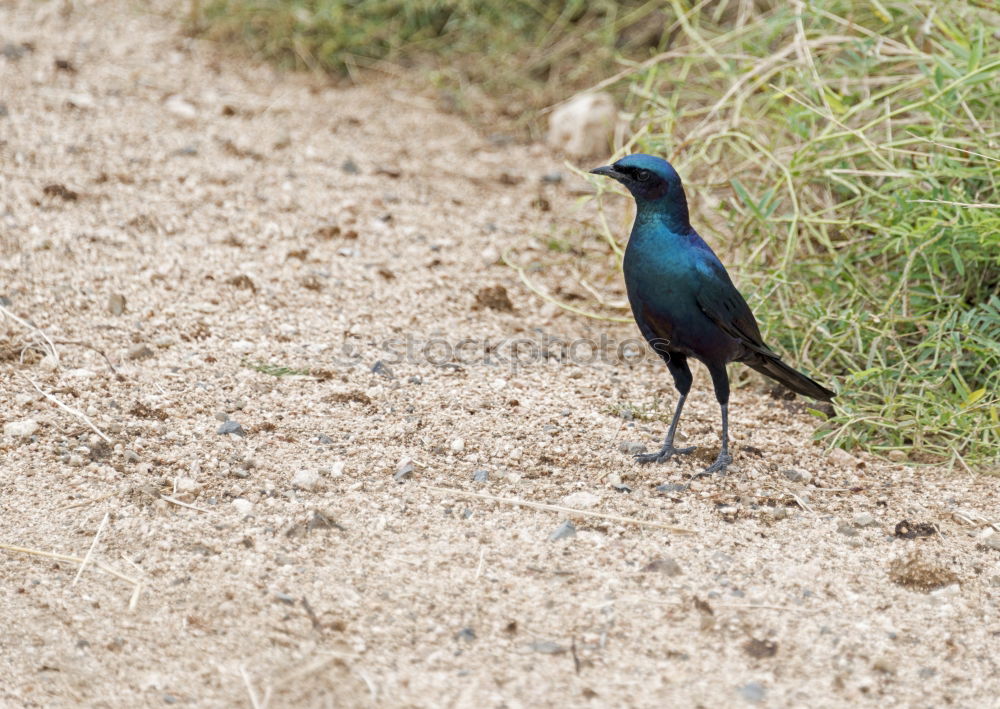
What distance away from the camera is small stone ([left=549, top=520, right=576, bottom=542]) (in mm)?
3033

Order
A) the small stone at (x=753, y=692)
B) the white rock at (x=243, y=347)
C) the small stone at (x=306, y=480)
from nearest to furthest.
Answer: the small stone at (x=753, y=692), the small stone at (x=306, y=480), the white rock at (x=243, y=347)

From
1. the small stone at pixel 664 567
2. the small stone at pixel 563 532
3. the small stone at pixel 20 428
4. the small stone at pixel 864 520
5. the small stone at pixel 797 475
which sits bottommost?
the small stone at pixel 797 475

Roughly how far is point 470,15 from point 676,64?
1.42m

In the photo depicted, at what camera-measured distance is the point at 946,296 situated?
3.88 m

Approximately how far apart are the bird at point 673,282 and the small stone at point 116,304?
6.08 ft

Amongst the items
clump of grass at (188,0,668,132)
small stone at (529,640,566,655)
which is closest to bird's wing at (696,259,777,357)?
small stone at (529,640,566,655)

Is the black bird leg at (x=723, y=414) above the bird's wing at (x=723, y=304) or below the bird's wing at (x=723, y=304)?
below

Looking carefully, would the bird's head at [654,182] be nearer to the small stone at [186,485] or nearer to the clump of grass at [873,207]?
the clump of grass at [873,207]

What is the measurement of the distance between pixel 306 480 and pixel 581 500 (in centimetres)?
78

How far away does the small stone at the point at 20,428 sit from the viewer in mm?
3293

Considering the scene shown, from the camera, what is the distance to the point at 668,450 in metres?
3.50

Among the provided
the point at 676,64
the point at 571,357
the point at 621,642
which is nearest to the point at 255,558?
the point at 621,642

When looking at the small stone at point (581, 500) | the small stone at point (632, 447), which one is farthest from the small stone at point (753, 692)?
the small stone at point (632, 447)

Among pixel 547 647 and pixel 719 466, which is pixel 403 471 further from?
pixel 719 466
